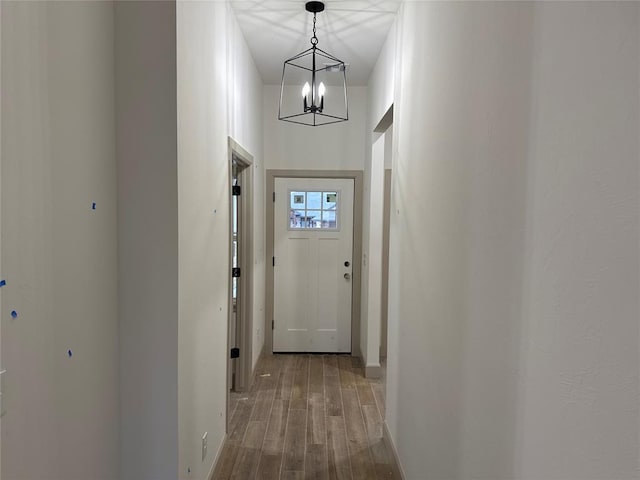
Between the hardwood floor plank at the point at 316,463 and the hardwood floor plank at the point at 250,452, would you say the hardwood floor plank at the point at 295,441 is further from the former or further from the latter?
the hardwood floor plank at the point at 250,452

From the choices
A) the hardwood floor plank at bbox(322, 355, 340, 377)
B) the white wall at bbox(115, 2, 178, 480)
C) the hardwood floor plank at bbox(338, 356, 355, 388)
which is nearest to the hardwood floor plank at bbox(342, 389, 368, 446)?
the hardwood floor plank at bbox(338, 356, 355, 388)

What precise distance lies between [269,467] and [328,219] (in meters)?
2.57

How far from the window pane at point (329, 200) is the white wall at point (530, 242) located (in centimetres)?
261

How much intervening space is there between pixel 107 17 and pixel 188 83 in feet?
1.17

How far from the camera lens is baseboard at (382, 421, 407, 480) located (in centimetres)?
243

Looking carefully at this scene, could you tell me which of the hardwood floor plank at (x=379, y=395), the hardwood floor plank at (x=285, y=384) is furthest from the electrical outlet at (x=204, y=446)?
the hardwood floor plank at (x=379, y=395)

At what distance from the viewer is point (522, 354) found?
106 centimetres

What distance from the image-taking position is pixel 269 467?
261 centimetres

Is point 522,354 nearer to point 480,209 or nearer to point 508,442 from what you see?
point 508,442

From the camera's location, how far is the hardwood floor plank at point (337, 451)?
2578mm

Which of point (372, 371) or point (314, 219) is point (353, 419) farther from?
point (314, 219)

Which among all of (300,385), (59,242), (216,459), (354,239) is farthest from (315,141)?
(59,242)

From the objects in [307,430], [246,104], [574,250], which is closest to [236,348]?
[307,430]

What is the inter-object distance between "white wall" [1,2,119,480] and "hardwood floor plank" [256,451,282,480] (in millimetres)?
→ 1037
